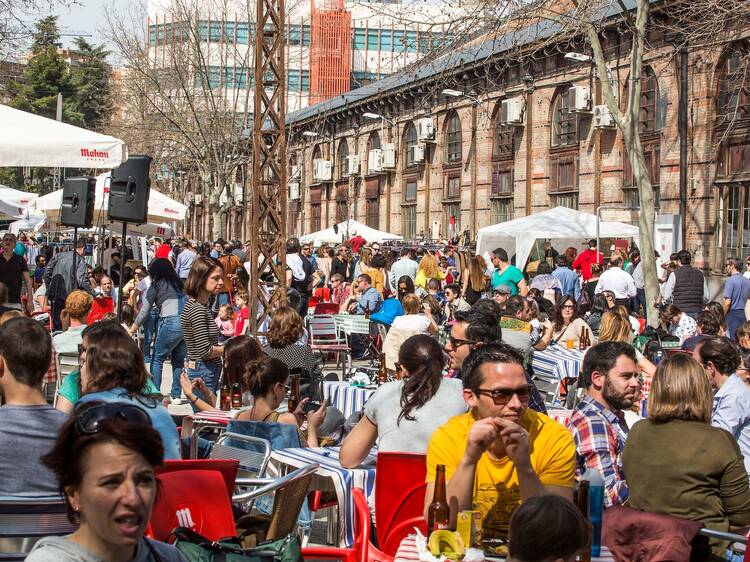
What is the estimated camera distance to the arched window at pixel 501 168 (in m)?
37.5

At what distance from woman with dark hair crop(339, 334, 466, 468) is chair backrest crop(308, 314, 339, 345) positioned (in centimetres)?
1005

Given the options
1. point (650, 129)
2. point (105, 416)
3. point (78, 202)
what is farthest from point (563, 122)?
point (105, 416)

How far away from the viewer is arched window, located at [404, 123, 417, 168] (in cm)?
4614

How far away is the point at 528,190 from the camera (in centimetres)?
3622

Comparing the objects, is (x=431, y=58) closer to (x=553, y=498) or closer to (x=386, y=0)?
(x=386, y=0)

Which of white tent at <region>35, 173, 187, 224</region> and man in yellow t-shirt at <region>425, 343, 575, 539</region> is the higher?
white tent at <region>35, 173, 187, 224</region>

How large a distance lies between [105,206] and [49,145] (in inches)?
520

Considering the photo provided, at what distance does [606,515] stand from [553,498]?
1579 millimetres

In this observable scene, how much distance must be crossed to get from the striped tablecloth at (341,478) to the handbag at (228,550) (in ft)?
6.79

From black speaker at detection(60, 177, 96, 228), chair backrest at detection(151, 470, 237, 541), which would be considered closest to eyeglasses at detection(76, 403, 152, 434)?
chair backrest at detection(151, 470, 237, 541)

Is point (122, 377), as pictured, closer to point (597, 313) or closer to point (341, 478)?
point (341, 478)

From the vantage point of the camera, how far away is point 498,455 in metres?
4.73

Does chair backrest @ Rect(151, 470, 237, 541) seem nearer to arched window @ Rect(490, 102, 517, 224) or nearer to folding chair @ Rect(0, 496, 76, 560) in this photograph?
folding chair @ Rect(0, 496, 76, 560)

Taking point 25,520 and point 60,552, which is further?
point 25,520
